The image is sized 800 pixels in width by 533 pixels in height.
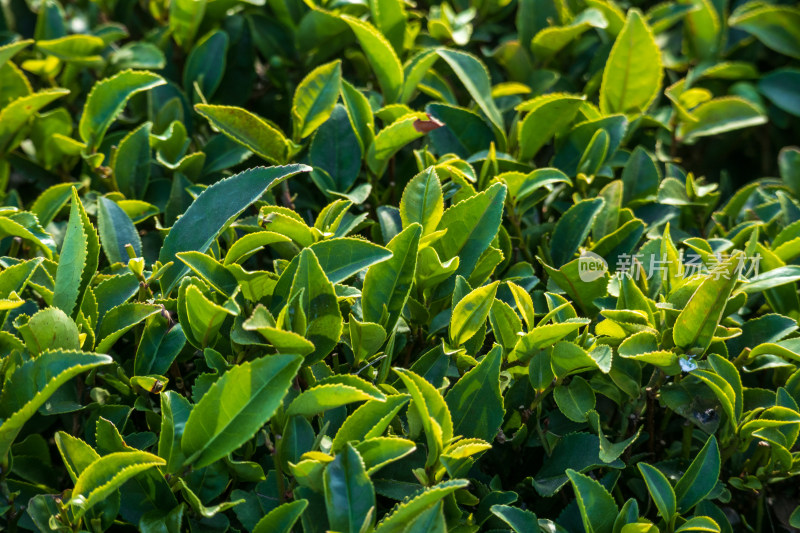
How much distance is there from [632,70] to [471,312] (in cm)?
96

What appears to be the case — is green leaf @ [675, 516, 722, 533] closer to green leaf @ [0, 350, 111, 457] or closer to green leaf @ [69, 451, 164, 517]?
green leaf @ [69, 451, 164, 517]

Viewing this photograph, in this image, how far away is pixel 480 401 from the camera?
1.38m

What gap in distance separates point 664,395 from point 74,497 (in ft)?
3.27

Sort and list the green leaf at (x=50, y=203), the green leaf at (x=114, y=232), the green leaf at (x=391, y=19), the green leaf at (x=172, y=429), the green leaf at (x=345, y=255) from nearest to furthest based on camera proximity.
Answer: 1. the green leaf at (x=172, y=429)
2. the green leaf at (x=345, y=255)
3. the green leaf at (x=114, y=232)
4. the green leaf at (x=50, y=203)
5. the green leaf at (x=391, y=19)

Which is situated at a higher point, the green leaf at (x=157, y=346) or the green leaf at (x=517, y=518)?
the green leaf at (x=157, y=346)

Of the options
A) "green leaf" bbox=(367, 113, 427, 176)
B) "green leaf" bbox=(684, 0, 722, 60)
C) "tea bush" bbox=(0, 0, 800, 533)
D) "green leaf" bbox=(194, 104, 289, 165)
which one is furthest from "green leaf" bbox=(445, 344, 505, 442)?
"green leaf" bbox=(684, 0, 722, 60)

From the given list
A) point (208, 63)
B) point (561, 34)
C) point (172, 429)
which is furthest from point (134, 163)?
point (561, 34)

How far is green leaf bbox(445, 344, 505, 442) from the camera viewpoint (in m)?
1.37

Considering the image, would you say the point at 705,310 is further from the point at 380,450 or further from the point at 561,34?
the point at 561,34

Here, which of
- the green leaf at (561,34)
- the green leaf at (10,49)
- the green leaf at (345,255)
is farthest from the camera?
the green leaf at (561,34)

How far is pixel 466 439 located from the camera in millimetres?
1299

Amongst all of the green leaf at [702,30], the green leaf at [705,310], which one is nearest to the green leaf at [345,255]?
the green leaf at [705,310]

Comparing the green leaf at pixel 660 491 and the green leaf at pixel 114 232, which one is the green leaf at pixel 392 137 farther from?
the green leaf at pixel 660 491

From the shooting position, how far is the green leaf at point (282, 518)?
3.91ft
